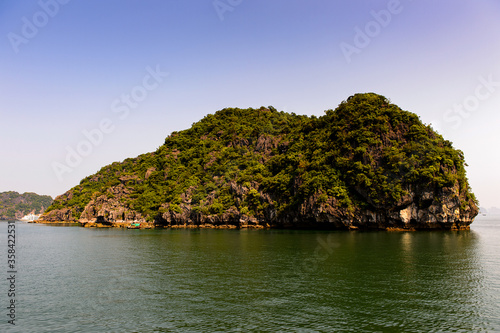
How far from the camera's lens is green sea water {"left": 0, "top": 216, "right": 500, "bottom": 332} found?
1889cm

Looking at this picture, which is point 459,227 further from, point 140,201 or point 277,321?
point 140,201

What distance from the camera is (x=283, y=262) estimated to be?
123 ft

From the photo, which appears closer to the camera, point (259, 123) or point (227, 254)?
point (227, 254)

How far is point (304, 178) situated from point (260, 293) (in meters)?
71.9

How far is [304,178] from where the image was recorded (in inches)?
3725

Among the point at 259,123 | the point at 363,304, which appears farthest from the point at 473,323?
the point at 259,123

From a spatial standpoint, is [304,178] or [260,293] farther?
[304,178]

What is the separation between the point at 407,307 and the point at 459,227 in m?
78.7

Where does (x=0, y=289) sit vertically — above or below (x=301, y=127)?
below

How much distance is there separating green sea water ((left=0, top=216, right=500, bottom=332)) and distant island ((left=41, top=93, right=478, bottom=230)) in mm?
42198

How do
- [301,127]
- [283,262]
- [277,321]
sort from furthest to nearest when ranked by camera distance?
[301,127] → [283,262] → [277,321]

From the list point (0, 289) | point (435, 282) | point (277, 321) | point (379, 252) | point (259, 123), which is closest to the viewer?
point (277, 321)

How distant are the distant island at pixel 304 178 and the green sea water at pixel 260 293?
4220 centimetres

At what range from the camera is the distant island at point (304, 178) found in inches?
3260
